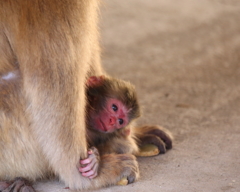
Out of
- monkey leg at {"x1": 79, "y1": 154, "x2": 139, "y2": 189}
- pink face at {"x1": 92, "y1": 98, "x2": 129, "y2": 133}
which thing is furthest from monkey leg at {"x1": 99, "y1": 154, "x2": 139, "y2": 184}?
pink face at {"x1": 92, "y1": 98, "x2": 129, "y2": 133}

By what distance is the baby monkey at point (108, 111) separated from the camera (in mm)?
4086

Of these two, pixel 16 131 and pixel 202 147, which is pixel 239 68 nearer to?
pixel 202 147

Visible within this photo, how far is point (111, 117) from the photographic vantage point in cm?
410

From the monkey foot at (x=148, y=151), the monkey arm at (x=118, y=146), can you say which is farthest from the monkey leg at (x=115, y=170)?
the monkey foot at (x=148, y=151)

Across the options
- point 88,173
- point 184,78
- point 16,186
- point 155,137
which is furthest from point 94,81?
point 184,78

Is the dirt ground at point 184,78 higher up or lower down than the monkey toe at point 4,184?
higher up

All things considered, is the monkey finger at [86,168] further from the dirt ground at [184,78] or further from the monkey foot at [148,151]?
the monkey foot at [148,151]

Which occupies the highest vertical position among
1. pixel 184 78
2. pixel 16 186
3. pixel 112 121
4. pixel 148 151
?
pixel 184 78

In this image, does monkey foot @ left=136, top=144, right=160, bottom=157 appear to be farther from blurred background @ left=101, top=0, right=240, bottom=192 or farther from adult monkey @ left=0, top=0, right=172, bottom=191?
adult monkey @ left=0, top=0, right=172, bottom=191

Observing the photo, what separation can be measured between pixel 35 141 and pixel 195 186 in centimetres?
111

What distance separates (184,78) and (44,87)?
135 inches

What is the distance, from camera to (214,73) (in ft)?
22.0

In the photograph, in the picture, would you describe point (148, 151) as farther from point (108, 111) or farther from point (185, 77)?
point (185, 77)

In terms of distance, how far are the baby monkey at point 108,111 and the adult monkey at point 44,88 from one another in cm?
54
